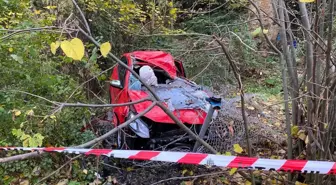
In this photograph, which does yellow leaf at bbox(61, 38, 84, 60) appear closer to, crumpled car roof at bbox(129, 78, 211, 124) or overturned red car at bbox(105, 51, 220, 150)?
overturned red car at bbox(105, 51, 220, 150)

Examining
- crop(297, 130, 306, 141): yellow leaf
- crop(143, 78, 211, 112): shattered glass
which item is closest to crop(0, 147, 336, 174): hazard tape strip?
crop(297, 130, 306, 141): yellow leaf

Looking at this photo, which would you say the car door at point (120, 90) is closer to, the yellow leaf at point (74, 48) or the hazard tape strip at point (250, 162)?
the hazard tape strip at point (250, 162)

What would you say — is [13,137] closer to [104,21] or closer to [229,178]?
[229,178]

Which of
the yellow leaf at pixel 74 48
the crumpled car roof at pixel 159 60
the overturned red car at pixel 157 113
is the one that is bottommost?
the overturned red car at pixel 157 113

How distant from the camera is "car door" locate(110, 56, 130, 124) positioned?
14.3ft

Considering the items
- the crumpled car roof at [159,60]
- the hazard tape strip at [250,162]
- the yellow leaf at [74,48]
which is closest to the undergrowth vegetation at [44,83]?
the crumpled car roof at [159,60]

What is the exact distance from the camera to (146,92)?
15.0 ft

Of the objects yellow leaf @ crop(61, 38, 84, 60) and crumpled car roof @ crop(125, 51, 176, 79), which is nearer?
yellow leaf @ crop(61, 38, 84, 60)

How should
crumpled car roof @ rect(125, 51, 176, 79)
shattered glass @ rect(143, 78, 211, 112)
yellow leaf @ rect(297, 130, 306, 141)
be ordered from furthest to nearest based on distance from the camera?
crumpled car roof @ rect(125, 51, 176, 79) → shattered glass @ rect(143, 78, 211, 112) → yellow leaf @ rect(297, 130, 306, 141)

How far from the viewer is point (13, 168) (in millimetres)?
3959

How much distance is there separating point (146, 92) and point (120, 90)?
509 mm

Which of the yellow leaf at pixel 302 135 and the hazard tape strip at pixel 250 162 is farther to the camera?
the yellow leaf at pixel 302 135

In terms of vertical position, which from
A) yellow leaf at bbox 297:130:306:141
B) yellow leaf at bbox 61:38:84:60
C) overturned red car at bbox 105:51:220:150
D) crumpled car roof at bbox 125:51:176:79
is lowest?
overturned red car at bbox 105:51:220:150

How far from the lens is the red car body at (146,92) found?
4.17 meters
